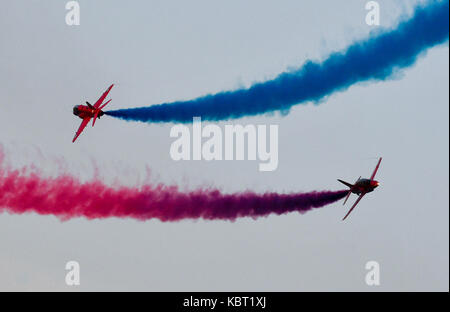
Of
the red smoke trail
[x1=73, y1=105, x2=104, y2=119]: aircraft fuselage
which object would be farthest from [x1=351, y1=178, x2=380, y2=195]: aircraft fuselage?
[x1=73, y1=105, x2=104, y2=119]: aircraft fuselage

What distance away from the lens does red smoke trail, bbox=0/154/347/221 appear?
348 ft

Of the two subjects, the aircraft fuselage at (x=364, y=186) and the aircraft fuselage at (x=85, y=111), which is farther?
the aircraft fuselage at (x=85, y=111)

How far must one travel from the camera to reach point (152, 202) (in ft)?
351

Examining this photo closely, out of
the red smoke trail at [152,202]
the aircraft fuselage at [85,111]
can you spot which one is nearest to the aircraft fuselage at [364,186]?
the red smoke trail at [152,202]

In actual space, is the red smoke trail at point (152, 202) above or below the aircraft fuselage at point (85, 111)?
below

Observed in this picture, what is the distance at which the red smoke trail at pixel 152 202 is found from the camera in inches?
4171

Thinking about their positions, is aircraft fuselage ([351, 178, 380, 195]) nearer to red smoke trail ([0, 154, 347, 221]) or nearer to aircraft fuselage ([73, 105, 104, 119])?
red smoke trail ([0, 154, 347, 221])

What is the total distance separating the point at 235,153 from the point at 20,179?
547 inches

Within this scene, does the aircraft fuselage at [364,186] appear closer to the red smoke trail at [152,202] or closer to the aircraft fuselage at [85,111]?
the red smoke trail at [152,202]

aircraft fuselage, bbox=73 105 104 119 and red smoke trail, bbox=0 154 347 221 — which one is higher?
aircraft fuselage, bbox=73 105 104 119

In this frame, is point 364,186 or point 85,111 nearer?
point 364,186

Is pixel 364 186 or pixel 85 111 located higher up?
pixel 85 111
